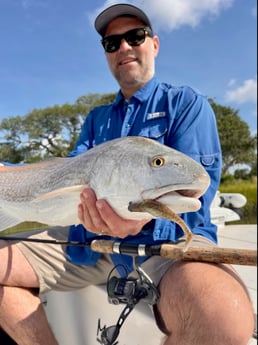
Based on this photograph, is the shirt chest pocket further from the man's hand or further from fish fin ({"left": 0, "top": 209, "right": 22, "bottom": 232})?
fish fin ({"left": 0, "top": 209, "right": 22, "bottom": 232})

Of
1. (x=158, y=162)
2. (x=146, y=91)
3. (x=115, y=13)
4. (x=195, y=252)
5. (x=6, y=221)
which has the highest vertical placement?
(x=115, y=13)

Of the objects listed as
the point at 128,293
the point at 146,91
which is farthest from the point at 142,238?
the point at 146,91

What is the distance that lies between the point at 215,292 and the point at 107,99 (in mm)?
1921

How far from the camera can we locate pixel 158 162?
4.08ft

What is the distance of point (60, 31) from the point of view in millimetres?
1469

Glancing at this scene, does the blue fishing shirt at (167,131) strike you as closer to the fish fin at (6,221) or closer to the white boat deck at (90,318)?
the white boat deck at (90,318)

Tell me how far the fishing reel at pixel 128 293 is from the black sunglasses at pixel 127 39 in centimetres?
108

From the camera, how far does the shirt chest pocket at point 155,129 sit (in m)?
1.87

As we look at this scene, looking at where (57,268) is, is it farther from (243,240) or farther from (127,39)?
(243,240)

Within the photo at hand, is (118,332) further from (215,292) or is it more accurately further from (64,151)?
(64,151)

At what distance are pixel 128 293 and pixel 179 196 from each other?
0.61 meters

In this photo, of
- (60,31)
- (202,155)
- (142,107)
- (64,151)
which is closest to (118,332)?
(202,155)

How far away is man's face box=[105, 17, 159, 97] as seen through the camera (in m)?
1.95

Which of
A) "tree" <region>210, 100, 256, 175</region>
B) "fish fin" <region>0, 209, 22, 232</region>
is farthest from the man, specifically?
"tree" <region>210, 100, 256, 175</region>
